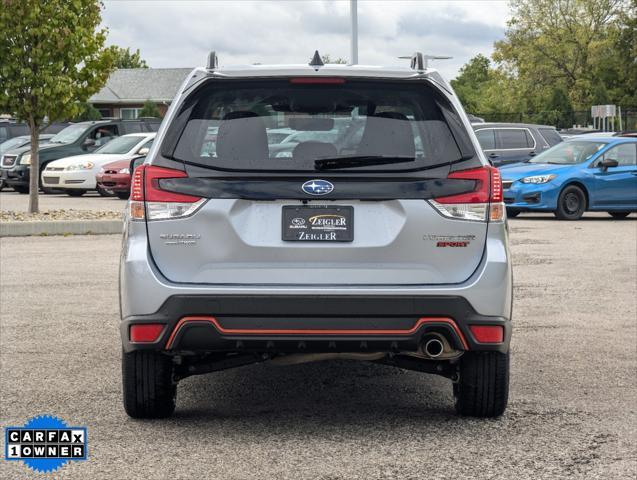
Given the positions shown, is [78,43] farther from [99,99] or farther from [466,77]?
[466,77]

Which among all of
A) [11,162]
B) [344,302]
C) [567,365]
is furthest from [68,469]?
[11,162]

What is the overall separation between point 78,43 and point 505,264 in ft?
54.9

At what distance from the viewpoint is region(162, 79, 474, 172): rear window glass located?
5.77 meters

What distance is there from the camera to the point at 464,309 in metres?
5.68

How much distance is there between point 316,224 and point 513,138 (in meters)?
21.9

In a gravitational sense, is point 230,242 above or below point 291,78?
below

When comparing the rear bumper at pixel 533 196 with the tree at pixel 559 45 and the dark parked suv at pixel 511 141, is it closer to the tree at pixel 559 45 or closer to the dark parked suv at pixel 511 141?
the dark parked suv at pixel 511 141

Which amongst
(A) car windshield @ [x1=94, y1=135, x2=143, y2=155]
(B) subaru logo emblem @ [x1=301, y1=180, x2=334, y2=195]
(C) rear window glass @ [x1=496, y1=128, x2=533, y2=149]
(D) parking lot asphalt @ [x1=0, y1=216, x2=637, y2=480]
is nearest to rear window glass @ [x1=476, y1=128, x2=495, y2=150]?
(C) rear window glass @ [x1=496, y1=128, x2=533, y2=149]

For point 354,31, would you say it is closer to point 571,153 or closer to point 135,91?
point 571,153

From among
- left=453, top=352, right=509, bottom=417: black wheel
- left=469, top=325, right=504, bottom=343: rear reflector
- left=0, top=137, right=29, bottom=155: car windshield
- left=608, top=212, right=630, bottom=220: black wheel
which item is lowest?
left=453, top=352, right=509, bottom=417: black wheel

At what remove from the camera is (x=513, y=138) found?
2700cm

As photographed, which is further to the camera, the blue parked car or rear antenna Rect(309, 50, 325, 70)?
the blue parked car

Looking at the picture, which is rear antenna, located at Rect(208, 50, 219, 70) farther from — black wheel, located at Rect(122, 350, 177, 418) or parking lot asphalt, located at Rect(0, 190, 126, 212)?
parking lot asphalt, located at Rect(0, 190, 126, 212)

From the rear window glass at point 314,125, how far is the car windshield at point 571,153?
16763 millimetres
